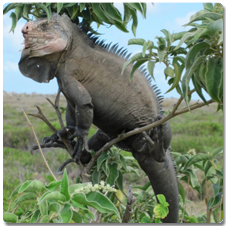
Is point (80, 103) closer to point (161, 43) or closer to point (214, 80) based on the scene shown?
point (161, 43)

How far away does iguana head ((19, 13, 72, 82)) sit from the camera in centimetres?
213

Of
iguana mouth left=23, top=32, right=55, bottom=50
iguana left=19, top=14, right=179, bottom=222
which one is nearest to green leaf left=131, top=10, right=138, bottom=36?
iguana left=19, top=14, right=179, bottom=222

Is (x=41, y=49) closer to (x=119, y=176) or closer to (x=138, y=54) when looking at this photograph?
(x=138, y=54)


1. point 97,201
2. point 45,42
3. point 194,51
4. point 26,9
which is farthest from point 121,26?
point 97,201

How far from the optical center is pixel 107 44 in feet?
7.57

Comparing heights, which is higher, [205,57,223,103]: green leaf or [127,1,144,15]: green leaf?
[127,1,144,15]: green leaf

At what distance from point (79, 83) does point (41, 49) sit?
271 mm

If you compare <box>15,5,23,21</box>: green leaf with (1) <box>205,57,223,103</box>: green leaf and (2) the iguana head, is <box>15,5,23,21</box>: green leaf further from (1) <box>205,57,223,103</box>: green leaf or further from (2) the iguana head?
(1) <box>205,57,223,103</box>: green leaf

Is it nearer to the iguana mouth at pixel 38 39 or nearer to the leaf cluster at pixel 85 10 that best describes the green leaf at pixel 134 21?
the leaf cluster at pixel 85 10

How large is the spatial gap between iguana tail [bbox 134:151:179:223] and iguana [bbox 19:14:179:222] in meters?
0.10

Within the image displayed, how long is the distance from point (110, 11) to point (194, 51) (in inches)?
32.3

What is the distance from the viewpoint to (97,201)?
144 centimetres

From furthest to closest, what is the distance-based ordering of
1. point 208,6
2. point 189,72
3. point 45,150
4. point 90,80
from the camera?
point 45,150 → point 90,80 → point 208,6 → point 189,72

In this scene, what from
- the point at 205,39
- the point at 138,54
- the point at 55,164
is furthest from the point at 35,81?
the point at 55,164
